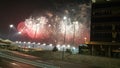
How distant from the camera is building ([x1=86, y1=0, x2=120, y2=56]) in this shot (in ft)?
301

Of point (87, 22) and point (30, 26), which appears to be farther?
point (30, 26)

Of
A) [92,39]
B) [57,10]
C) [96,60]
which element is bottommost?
[96,60]

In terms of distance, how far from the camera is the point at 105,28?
312 ft

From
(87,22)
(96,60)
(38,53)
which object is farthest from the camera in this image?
(87,22)

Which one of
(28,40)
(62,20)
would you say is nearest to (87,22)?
(62,20)

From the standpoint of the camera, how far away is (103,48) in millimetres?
94188

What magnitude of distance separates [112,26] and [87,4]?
1480 inches

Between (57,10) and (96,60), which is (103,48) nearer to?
(96,60)

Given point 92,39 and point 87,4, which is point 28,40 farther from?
point 92,39

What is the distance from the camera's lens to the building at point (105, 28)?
91625 millimetres

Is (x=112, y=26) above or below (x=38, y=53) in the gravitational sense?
above

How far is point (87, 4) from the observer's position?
422 feet

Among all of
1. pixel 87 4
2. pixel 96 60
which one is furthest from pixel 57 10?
pixel 96 60

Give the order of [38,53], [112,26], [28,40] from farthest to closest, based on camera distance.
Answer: [28,40] < [112,26] < [38,53]
